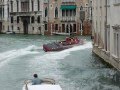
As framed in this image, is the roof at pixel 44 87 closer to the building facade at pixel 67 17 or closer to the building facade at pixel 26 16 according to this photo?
the building facade at pixel 67 17

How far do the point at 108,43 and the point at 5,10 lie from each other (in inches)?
1870

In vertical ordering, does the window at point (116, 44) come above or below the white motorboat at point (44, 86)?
above

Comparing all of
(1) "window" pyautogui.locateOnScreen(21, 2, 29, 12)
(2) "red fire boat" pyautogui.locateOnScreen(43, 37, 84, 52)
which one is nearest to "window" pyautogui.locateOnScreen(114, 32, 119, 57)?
(2) "red fire boat" pyautogui.locateOnScreen(43, 37, 84, 52)

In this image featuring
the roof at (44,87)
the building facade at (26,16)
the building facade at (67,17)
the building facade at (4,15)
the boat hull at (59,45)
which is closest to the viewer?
the roof at (44,87)

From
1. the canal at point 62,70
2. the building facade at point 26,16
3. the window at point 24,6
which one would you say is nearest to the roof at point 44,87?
the canal at point 62,70

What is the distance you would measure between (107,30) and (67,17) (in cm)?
4012

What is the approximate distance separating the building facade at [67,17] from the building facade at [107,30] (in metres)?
34.3

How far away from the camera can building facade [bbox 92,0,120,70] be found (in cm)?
2148

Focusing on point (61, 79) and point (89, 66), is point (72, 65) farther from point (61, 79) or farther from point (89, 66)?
point (61, 79)

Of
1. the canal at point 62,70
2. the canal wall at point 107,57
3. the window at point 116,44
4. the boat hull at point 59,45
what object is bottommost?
the canal at point 62,70

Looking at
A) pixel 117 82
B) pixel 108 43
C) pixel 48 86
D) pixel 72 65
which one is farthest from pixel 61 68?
pixel 48 86

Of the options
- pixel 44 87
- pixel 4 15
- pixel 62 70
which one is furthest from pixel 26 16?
pixel 44 87

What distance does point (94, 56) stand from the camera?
2862cm

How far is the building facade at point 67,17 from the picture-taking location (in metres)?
64.1
